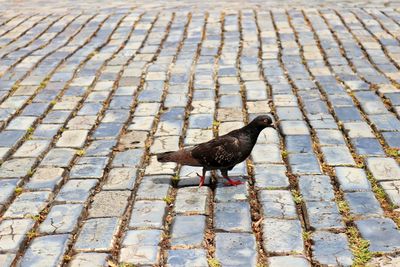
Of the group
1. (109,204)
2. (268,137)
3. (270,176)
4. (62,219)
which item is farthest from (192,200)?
(268,137)

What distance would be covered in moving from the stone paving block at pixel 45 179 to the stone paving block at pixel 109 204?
0.43 meters

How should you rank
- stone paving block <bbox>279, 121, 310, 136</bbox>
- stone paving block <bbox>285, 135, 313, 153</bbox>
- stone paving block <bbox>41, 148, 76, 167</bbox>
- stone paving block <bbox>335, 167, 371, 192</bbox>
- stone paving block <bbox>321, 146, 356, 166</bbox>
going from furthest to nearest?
stone paving block <bbox>279, 121, 310, 136</bbox>, stone paving block <bbox>285, 135, 313, 153</bbox>, stone paving block <bbox>41, 148, 76, 167</bbox>, stone paving block <bbox>321, 146, 356, 166</bbox>, stone paving block <bbox>335, 167, 371, 192</bbox>

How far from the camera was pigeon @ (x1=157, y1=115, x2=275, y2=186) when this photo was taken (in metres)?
4.83

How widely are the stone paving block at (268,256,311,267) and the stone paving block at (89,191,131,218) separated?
1.21m

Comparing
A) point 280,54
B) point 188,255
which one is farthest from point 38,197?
point 280,54

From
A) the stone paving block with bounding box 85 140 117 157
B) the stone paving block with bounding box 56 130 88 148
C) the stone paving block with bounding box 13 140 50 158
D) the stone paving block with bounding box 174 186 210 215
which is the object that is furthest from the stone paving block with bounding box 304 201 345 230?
the stone paving block with bounding box 13 140 50 158

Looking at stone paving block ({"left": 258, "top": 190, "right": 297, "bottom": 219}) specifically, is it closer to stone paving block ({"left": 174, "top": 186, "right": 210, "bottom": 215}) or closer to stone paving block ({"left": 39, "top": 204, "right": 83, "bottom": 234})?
stone paving block ({"left": 174, "top": 186, "right": 210, "bottom": 215})

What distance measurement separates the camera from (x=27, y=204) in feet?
15.5

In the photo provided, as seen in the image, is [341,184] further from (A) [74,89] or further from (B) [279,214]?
(A) [74,89]

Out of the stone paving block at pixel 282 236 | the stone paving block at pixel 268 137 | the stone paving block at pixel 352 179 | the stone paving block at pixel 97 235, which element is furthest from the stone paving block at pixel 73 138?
the stone paving block at pixel 352 179

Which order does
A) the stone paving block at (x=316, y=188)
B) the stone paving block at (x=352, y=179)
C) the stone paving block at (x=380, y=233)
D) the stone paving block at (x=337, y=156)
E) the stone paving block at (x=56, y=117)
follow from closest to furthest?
the stone paving block at (x=380, y=233)
the stone paving block at (x=316, y=188)
the stone paving block at (x=352, y=179)
the stone paving block at (x=337, y=156)
the stone paving block at (x=56, y=117)

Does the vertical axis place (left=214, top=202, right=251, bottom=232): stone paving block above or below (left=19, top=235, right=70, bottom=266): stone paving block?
below

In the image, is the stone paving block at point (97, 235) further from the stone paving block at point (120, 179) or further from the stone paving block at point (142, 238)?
the stone paving block at point (120, 179)

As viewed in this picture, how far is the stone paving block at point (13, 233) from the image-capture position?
4.14 metres
